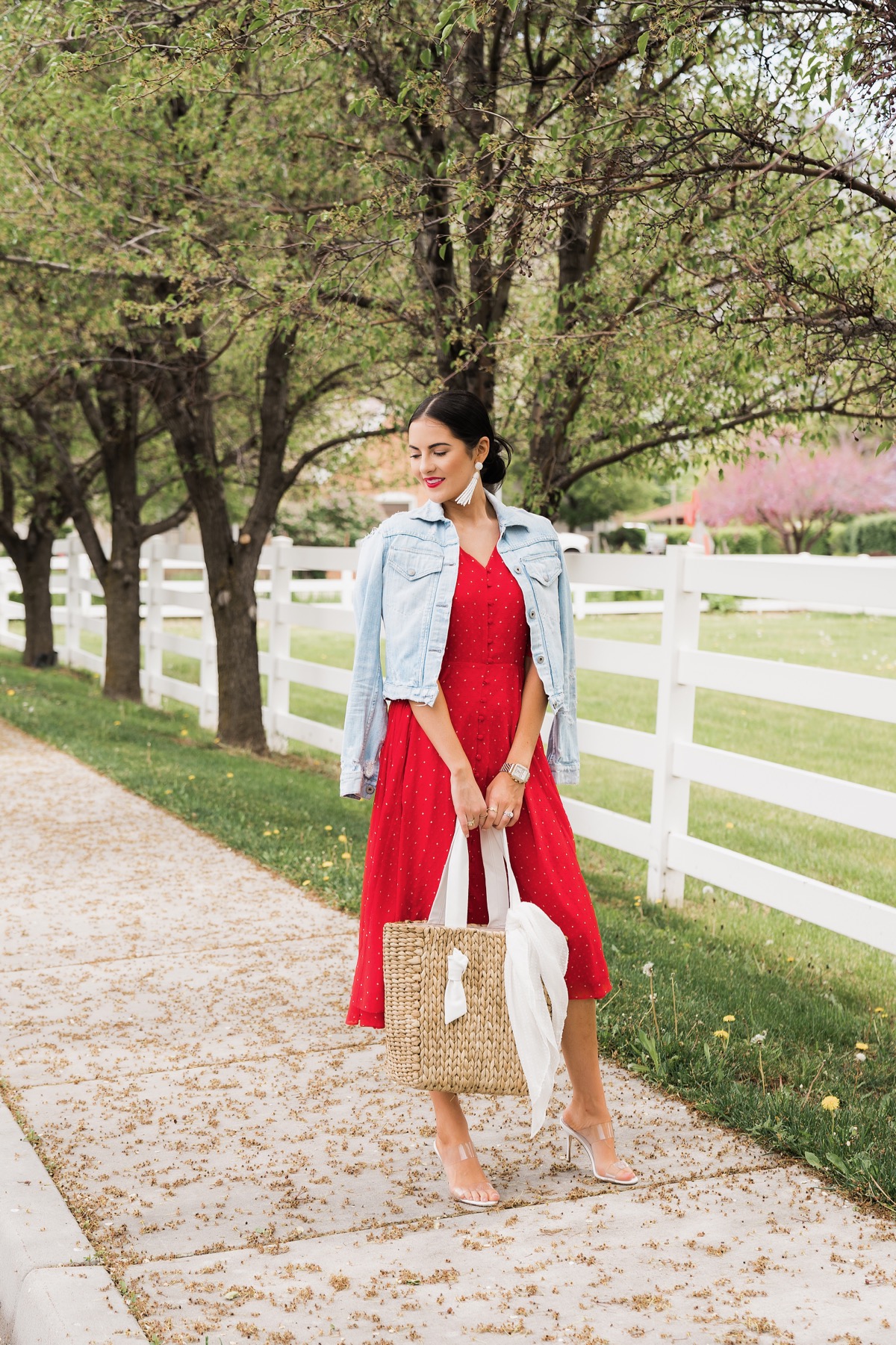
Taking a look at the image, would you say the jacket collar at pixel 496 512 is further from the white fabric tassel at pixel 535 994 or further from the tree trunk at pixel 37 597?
the tree trunk at pixel 37 597

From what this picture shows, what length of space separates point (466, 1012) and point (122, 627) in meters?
12.4

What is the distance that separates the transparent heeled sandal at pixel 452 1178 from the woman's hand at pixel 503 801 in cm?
78

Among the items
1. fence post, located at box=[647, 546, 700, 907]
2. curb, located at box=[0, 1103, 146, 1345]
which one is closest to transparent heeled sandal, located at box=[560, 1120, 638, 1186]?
curb, located at box=[0, 1103, 146, 1345]

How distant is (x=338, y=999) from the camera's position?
5.08 meters

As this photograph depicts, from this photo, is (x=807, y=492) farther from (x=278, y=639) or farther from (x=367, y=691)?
(x=367, y=691)

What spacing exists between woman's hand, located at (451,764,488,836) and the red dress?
0.08 meters

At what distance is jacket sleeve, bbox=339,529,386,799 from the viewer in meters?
3.64

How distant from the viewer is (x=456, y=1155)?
11.6 ft

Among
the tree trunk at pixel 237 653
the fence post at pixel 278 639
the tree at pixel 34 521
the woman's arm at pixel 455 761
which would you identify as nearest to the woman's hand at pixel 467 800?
the woman's arm at pixel 455 761

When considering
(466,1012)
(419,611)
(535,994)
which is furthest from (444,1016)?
(419,611)

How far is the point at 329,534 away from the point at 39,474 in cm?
2151

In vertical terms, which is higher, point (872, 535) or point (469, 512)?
point (872, 535)

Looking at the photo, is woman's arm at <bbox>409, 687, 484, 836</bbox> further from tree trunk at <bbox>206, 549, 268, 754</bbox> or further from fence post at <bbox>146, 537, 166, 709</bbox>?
fence post at <bbox>146, 537, 166, 709</bbox>

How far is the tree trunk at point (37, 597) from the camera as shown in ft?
61.1
